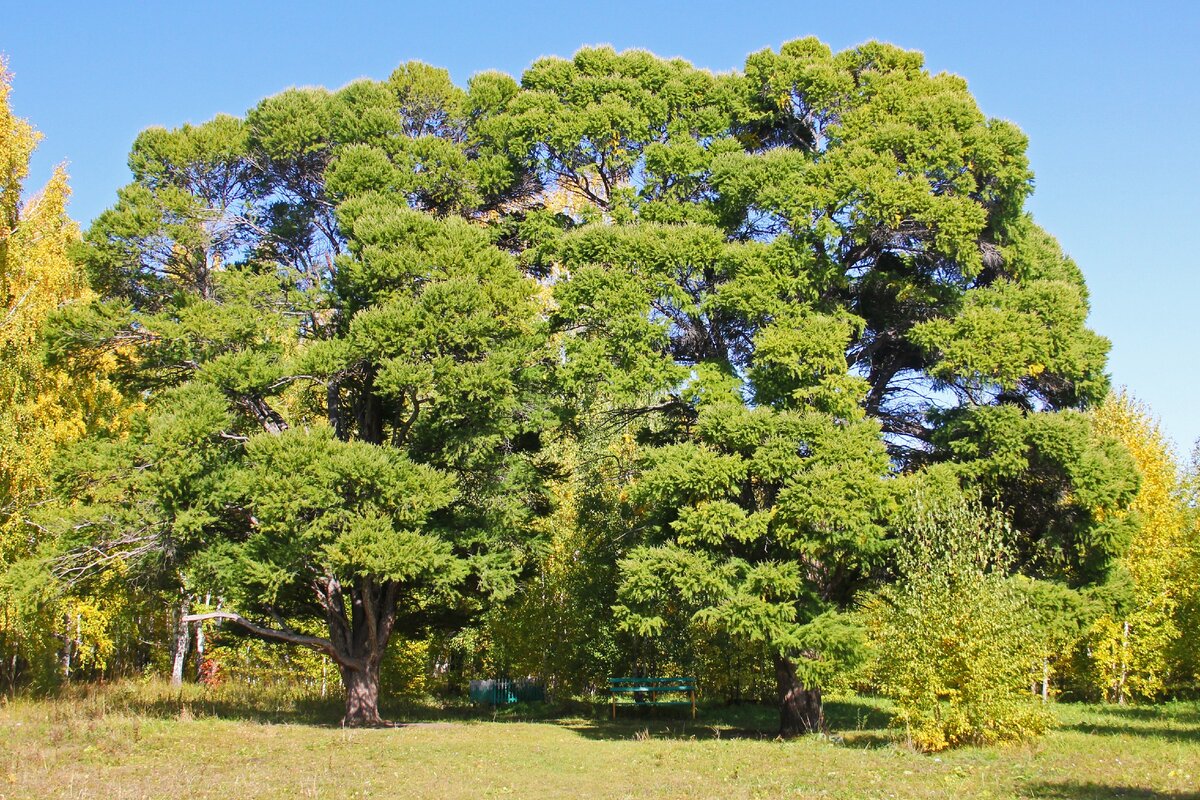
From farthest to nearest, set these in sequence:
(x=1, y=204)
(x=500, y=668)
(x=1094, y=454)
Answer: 1. (x=500, y=668)
2. (x=1, y=204)
3. (x=1094, y=454)

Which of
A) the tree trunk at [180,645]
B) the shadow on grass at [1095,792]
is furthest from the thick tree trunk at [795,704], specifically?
the tree trunk at [180,645]

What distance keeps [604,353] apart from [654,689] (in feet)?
32.2

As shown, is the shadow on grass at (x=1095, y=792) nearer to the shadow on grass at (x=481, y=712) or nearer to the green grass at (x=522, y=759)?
the green grass at (x=522, y=759)

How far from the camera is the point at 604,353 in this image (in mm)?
18906

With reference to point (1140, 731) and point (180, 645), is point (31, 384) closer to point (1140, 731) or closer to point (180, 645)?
point (180, 645)

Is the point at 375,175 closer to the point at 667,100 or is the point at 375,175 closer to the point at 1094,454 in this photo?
the point at 667,100

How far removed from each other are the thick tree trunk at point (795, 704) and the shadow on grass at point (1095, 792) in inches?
326

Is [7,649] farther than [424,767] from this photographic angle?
Yes

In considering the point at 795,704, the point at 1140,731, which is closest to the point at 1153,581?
the point at 1140,731

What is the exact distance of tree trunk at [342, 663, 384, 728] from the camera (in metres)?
20.3

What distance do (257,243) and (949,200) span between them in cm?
1549

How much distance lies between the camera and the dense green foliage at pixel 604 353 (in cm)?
1730

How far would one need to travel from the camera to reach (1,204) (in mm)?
20844

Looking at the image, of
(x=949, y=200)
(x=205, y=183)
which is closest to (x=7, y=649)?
(x=205, y=183)
